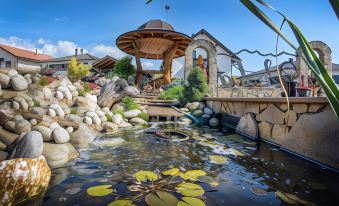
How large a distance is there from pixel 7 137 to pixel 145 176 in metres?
2.50

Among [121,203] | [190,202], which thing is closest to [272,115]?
[190,202]

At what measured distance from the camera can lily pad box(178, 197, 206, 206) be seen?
2.01m

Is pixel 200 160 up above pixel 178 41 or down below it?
below

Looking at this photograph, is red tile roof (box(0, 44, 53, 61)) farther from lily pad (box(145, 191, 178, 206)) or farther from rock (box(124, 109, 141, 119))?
lily pad (box(145, 191, 178, 206))

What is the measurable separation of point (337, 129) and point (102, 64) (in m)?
28.7

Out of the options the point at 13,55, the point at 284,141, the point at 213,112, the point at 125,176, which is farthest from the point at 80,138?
the point at 13,55

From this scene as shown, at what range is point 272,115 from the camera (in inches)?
187

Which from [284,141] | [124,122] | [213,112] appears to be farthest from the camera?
[213,112]

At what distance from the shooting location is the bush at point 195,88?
32.8 feet

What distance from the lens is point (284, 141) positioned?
13.9ft

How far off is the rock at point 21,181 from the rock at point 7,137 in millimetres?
1516

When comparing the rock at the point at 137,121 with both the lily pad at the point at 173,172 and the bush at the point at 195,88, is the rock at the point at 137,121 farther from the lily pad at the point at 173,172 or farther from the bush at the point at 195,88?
the lily pad at the point at 173,172

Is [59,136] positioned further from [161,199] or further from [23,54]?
[23,54]

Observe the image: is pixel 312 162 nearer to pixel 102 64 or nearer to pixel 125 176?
pixel 125 176
